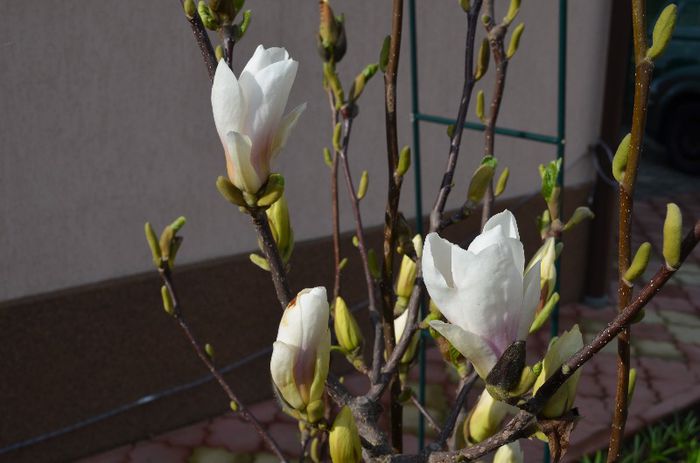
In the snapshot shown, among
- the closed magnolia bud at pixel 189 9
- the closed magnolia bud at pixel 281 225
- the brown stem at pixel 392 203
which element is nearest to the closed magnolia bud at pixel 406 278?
the brown stem at pixel 392 203

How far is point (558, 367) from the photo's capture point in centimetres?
66

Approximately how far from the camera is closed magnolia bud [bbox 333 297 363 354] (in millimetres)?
947

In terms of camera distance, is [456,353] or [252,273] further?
[252,273]

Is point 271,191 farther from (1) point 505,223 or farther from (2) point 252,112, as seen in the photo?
(1) point 505,223

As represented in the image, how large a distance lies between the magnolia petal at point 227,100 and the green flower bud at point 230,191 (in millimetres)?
40

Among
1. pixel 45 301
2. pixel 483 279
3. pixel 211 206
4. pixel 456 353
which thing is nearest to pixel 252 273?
pixel 211 206

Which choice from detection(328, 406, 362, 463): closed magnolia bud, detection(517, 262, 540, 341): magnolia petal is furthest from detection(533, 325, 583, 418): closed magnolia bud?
detection(328, 406, 362, 463): closed magnolia bud

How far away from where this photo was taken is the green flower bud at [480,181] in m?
0.91

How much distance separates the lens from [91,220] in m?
2.54

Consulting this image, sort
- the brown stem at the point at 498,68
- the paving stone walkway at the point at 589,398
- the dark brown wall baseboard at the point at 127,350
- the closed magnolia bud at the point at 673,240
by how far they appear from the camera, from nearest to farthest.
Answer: the closed magnolia bud at the point at 673,240 → the brown stem at the point at 498,68 → the dark brown wall baseboard at the point at 127,350 → the paving stone walkway at the point at 589,398

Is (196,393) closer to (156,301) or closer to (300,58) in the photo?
(156,301)

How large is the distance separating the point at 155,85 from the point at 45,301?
2.45 ft

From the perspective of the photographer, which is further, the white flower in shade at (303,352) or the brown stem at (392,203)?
the brown stem at (392,203)

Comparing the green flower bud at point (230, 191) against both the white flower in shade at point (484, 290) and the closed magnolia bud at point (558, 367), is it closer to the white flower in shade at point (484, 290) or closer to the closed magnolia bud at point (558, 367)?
the white flower in shade at point (484, 290)
